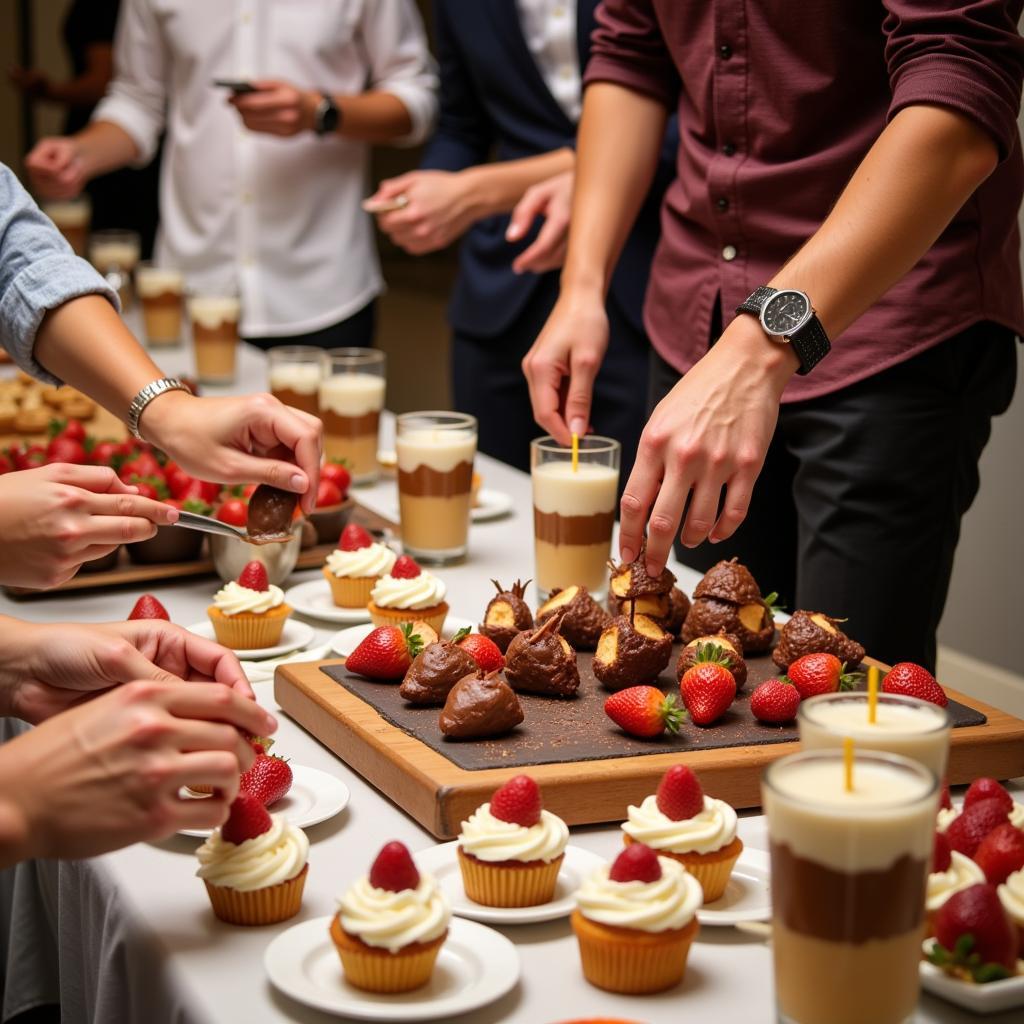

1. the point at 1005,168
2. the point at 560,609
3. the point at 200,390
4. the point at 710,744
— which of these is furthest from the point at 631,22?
the point at 200,390

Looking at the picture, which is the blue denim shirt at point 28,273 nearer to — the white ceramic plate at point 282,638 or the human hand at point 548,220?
the white ceramic plate at point 282,638

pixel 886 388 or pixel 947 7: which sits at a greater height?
pixel 947 7

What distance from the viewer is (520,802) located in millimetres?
1287

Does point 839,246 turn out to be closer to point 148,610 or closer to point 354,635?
point 354,635

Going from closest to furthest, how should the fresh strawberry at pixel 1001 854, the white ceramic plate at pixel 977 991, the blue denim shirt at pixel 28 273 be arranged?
the white ceramic plate at pixel 977 991 → the fresh strawberry at pixel 1001 854 → the blue denim shirt at pixel 28 273

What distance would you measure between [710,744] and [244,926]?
52 centimetres

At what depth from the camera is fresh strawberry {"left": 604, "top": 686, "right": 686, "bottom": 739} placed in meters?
1.51

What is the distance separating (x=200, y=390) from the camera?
11.6 feet

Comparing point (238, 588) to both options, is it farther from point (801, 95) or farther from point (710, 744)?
point (801, 95)

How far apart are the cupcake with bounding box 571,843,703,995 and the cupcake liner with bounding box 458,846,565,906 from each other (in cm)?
8

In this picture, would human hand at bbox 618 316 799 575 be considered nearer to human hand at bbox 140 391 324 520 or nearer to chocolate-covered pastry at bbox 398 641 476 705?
chocolate-covered pastry at bbox 398 641 476 705

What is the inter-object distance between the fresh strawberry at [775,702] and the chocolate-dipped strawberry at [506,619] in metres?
0.35

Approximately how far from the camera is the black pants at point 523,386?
3.29 meters

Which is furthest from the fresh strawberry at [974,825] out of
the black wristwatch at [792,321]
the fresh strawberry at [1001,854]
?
the black wristwatch at [792,321]
